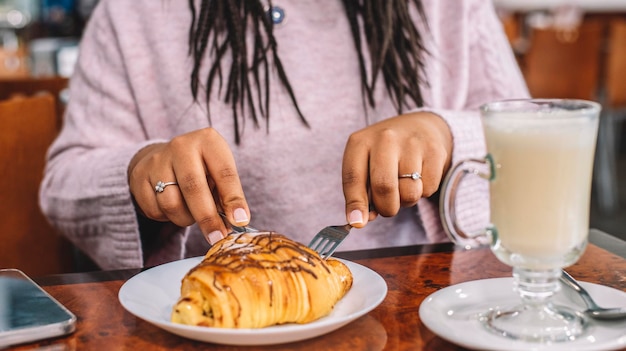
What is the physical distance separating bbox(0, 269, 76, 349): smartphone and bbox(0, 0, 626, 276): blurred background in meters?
0.60

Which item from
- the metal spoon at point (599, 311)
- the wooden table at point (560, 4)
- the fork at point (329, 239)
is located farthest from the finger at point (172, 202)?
the wooden table at point (560, 4)

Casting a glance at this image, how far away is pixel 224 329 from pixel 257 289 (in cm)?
4

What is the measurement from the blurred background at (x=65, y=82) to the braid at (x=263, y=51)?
1.10ft

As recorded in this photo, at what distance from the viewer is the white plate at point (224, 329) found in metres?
0.59

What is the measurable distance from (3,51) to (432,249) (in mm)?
3716

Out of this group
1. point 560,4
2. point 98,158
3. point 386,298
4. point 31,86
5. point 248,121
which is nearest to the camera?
point 386,298

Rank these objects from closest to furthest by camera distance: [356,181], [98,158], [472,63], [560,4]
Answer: [356,181] → [98,158] → [472,63] → [560,4]

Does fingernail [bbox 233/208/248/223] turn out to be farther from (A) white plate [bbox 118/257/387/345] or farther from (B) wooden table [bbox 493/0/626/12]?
(B) wooden table [bbox 493/0/626/12]

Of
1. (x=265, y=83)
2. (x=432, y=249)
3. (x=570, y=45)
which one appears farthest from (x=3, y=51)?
(x=432, y=249)

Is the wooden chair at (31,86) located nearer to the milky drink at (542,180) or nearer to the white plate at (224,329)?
the white plate at (224,329)

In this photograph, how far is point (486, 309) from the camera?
2.21ft

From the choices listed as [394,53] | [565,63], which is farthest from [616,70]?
[394,53]

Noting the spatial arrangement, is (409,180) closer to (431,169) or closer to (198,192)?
(431,169)

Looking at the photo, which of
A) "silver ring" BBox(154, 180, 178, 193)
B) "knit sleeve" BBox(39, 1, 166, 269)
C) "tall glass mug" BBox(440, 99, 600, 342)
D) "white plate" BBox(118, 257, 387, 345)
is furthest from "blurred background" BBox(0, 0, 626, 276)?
"tall glass mug" BBox(440, 99, 600, 342)
